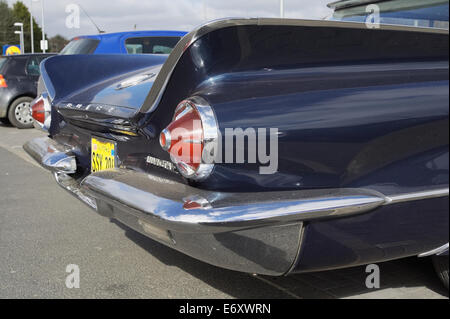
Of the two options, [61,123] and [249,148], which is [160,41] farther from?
[249,148]

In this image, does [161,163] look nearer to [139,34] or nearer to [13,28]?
[139,34]

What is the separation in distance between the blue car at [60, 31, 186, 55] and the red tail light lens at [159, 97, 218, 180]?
5.68 m

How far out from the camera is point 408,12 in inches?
110

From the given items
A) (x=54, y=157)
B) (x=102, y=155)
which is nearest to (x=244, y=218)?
(x=102, y=155)

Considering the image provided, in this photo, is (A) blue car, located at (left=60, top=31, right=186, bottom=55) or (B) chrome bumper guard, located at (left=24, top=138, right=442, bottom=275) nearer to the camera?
(B) chrome bumper guard, located at (left=24, top=138, right=442, bottom=275)

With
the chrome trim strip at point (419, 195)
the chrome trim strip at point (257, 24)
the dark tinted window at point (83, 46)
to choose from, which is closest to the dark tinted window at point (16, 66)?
the dark tinted window at point (83, 46)

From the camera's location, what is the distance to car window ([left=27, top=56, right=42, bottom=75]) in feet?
35.4

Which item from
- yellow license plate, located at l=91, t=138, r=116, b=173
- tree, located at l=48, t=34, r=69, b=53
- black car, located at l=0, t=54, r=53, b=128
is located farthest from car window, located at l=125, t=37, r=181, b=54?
tree, located at l=48, t=34, r=69, b=53

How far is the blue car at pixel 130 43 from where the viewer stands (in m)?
7.64

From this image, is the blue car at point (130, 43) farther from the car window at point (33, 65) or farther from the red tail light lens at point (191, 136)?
the red tail light lens at point (191, 136)

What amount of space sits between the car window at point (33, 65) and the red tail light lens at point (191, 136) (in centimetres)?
938

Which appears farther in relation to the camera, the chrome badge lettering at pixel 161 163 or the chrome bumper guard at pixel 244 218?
the chrome badge lettering at pixel 161 163

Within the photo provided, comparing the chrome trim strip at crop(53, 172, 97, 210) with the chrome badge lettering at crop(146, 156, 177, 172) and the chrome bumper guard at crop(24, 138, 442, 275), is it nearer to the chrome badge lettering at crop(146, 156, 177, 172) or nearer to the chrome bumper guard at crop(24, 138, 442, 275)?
the chrome badge lettering at crop(146, 156, 177, 172)

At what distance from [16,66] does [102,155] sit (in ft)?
28.1
